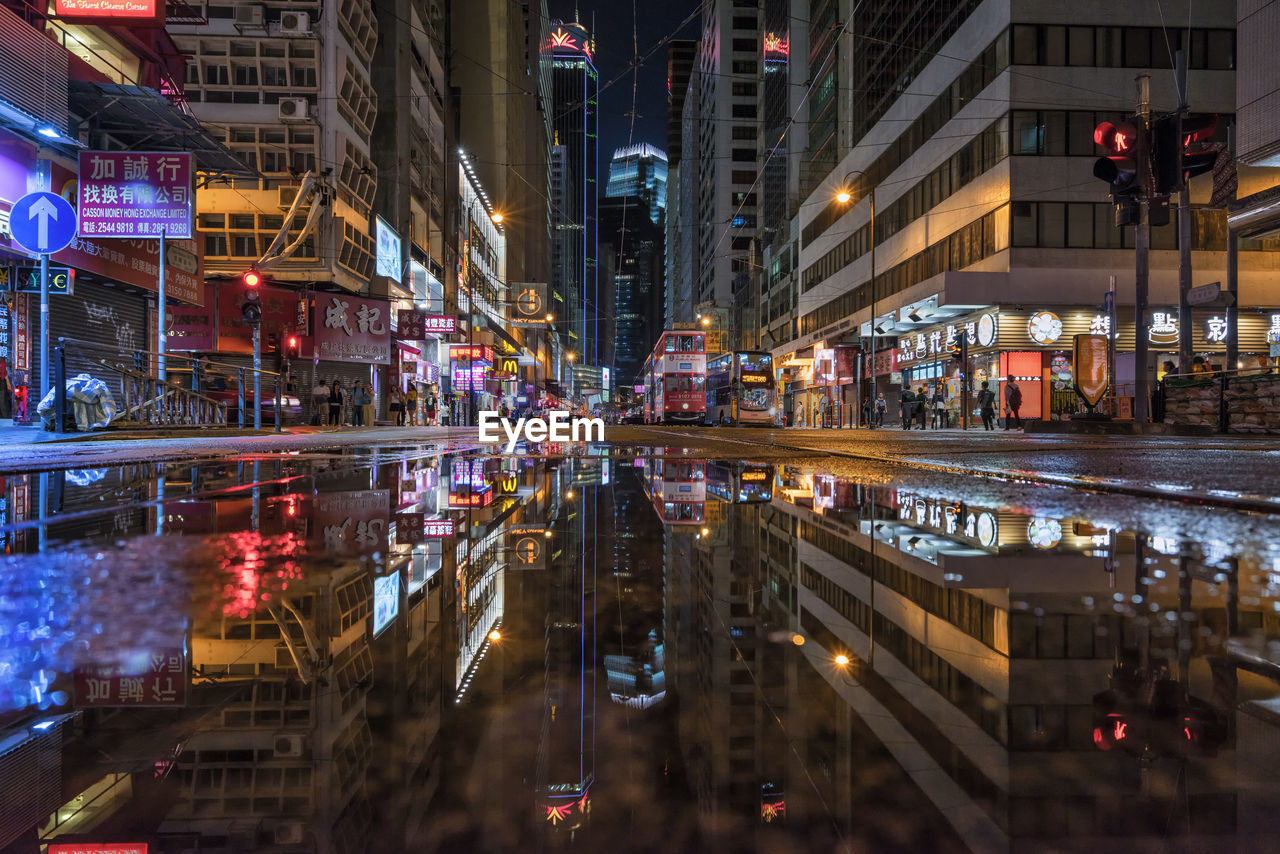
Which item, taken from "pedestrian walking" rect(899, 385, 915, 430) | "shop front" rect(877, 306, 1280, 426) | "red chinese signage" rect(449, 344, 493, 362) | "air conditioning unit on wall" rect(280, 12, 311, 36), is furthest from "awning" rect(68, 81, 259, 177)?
"shop front" rect(877, 306, 1280, 426)

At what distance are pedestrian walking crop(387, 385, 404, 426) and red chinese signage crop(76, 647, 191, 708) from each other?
3546 cm

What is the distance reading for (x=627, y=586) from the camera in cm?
247

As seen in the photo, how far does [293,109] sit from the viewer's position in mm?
29797

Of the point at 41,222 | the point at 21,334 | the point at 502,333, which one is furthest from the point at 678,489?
the point at 502,333

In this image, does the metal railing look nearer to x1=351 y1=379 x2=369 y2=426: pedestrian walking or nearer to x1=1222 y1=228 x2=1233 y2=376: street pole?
A: x1=351 y1=379 x2=369 y2=426: pedestrian walking

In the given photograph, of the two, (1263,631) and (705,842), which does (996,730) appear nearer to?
(705,842)

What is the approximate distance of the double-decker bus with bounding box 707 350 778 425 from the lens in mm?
39375

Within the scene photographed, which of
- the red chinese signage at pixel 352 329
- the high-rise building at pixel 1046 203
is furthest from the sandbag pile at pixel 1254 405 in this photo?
the red chinese signage at pixel 352 329

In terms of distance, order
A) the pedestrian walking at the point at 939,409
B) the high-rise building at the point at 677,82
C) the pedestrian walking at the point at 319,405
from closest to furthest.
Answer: the pedestrian walking at the point at 319,405, the pedestrian walking at the point at 939,409, the high-rise building at the point at 677,82

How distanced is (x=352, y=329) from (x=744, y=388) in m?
18.6

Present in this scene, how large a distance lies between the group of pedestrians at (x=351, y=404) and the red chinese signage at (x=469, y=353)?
15.5ft

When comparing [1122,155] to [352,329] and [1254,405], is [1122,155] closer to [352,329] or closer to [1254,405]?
[1254,405]

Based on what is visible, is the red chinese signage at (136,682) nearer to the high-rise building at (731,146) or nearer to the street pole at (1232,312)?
the street pole at (1232,312)

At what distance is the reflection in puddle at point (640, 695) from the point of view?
1.00m
